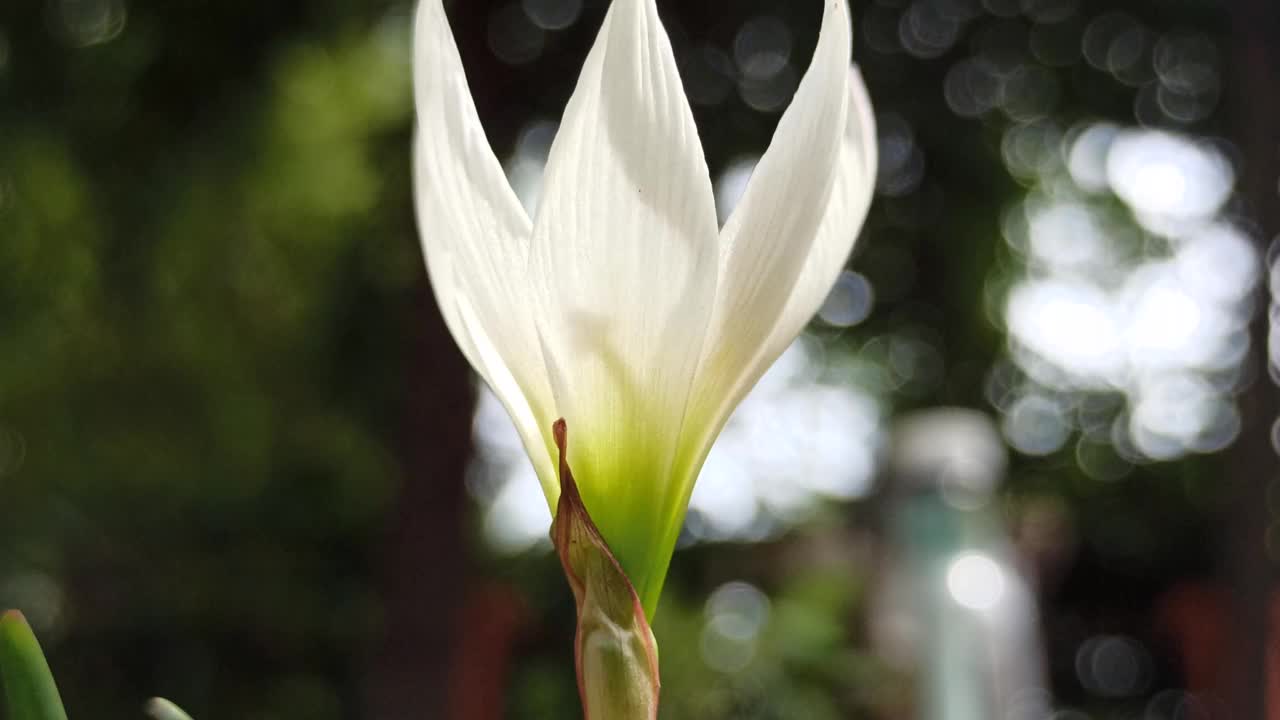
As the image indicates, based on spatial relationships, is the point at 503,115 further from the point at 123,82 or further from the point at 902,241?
the point at 902,241

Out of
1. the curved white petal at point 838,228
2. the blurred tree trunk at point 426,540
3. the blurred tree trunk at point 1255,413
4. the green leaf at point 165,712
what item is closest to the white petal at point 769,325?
the curved white petal at point 838,228

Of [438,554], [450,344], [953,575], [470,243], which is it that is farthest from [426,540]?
[470,243]

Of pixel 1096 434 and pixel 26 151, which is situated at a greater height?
pixel 26 151

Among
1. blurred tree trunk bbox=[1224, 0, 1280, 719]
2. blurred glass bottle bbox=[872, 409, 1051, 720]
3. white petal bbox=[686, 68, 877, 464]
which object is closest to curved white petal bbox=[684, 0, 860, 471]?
white petal bbox=[686, 68, 877, 464]

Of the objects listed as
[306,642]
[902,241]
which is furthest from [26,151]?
[902,241]

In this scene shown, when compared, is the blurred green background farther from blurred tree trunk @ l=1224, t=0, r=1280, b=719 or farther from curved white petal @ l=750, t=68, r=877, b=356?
curved white petal @ l=750, t=68, r=877, b=356

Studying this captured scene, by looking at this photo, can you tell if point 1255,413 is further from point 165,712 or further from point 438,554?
point 165,712
